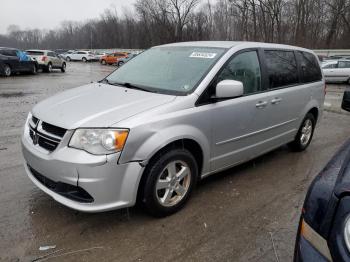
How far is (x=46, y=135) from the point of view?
3.25 meters

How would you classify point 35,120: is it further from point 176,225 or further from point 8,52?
point 8,52

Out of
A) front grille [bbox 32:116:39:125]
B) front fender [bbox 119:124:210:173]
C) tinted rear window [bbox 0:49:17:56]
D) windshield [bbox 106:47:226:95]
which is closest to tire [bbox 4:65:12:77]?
tinted rear window [bbox 0:49:17:56]

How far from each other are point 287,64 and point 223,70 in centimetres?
167

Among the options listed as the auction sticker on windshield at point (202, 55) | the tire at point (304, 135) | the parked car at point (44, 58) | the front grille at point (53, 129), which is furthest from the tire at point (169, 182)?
the parked car at point (44, 58)

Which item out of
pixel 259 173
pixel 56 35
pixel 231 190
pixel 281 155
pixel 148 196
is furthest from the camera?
pixel 56 35

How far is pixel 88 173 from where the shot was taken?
294 centimetres

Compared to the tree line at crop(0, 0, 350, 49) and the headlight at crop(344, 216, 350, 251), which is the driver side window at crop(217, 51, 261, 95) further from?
the tree line at crop(0, 0, 350, 49)

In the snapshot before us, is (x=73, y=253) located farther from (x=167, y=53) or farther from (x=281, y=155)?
(x=281, y=155)

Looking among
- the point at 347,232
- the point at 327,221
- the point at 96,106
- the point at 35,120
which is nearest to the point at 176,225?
the point at 96,106

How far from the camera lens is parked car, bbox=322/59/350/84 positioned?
63.9 feet

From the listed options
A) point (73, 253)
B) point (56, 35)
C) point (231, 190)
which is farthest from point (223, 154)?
point (56, 35)

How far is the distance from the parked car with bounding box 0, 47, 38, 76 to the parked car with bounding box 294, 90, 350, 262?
20703 mm

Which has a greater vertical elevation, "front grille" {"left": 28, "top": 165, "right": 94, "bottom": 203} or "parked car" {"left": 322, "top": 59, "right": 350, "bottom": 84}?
"parked car" {"left": 322, "top": 59, "right": 350, "bottom": 84}

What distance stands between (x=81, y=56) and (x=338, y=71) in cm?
4122
